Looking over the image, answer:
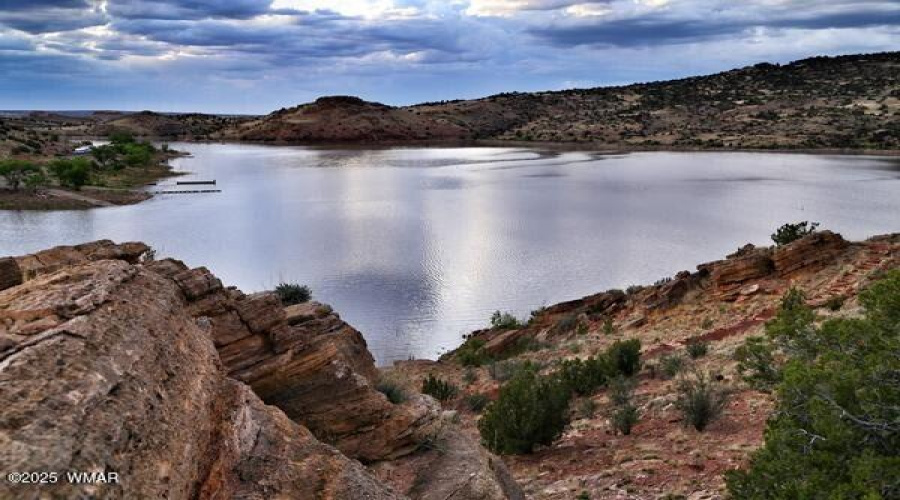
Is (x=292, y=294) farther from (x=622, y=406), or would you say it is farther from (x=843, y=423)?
(x=843, y=423)

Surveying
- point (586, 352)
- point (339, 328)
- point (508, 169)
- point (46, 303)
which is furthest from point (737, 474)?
point (508, 169)

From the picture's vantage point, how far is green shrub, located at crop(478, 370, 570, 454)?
31.7 feet

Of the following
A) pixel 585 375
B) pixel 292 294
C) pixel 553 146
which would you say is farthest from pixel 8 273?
pixel 553 146

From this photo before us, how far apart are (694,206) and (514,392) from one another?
37.8 metres

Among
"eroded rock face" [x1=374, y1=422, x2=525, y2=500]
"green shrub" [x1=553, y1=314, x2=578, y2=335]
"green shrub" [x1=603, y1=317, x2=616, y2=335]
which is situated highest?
"eroded rock face" [x1=374, y1=422, x2=525, y2=500]

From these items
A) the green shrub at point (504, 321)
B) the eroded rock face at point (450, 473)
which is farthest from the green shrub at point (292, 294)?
the eroded rock face at point (450, 473)

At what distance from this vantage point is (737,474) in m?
6.11

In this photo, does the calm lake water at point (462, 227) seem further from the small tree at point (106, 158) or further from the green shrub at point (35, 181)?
the small tree at point (106, 158)

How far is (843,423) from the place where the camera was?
5164 millimetres

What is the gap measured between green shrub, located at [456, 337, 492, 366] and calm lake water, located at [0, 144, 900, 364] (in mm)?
1986

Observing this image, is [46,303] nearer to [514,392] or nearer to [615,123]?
[514,392]

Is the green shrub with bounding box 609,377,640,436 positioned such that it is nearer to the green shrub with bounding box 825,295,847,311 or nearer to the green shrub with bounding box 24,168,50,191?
the green shrub with bounding box 825,295,847,311

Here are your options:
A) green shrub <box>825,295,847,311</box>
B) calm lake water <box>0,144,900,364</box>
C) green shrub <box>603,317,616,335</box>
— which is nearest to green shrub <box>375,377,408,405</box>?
green shrub <box>825,295,847,311</box>

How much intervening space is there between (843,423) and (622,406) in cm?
551
